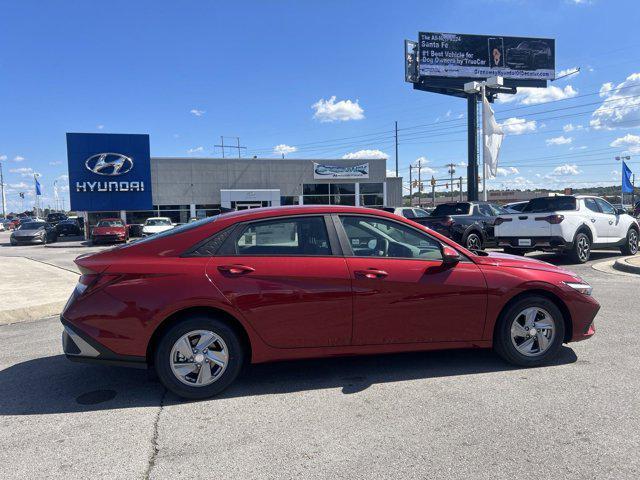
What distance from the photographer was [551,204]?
12.2 metres

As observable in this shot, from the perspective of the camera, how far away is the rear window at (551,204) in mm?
11961

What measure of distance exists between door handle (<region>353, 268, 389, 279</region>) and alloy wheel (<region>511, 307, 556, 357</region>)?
1.39 meters

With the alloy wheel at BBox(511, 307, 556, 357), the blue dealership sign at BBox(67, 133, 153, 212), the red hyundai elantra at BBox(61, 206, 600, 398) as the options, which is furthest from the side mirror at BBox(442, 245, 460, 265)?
the blue dealership sign at BBox(67, 133, 153, 212)

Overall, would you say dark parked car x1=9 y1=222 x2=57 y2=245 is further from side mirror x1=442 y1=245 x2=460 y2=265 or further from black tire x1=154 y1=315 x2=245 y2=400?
side mirror x1=442 y1=245 x2=460 y2=265

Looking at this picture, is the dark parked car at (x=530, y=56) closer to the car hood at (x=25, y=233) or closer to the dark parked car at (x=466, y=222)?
the dark parked car at (x=466, y=222)

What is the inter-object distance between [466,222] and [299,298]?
38.2 ft

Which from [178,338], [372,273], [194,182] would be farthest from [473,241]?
[194,182]

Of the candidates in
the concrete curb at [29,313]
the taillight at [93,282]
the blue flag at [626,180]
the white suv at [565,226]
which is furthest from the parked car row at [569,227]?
the blue flag at [626,180]

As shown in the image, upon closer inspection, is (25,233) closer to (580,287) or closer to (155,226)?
(155,226)

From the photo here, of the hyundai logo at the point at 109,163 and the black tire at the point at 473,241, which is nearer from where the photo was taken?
the black tire at the point at 473,241

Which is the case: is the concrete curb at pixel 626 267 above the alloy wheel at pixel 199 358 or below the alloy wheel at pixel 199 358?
below

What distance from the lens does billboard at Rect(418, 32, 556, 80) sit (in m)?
37.8

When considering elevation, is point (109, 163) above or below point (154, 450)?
above

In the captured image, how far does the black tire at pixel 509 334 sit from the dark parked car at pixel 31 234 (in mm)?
31834
